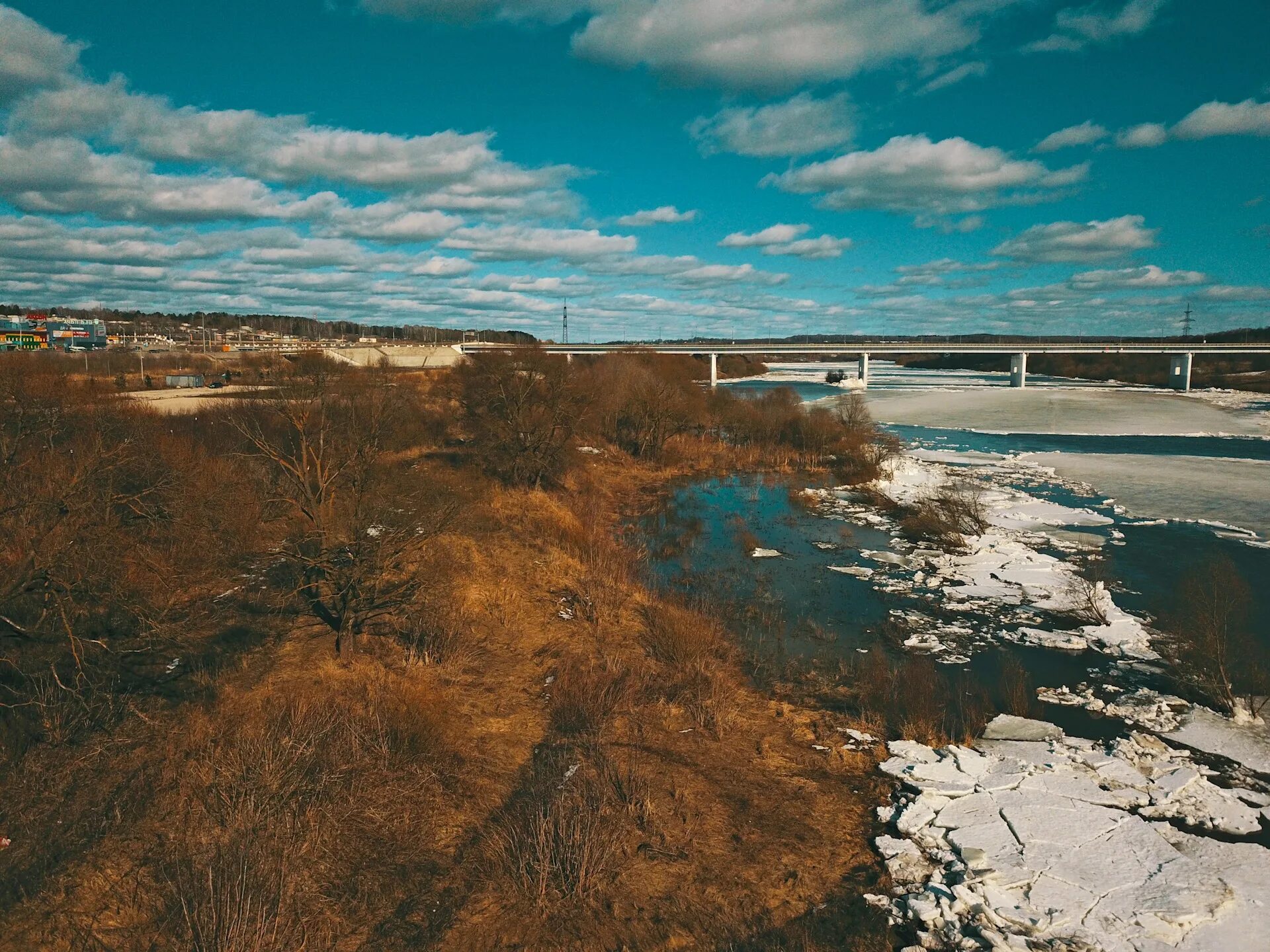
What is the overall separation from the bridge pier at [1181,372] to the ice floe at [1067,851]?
103m

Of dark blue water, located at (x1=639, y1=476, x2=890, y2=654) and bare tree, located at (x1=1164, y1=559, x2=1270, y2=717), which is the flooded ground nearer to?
dark blue water, located at (x1=639, y1=476, x2=890, y2=654)

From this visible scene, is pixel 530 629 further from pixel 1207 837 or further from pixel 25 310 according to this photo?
pixel 25 310

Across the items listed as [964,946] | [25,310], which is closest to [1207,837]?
[964,946]

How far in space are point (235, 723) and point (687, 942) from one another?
7.61 metres

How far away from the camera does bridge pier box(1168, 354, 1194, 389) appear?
310 ft

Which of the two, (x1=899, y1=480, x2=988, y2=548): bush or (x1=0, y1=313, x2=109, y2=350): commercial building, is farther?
(x1=0, y1=313, x2=109, y2=350): commercial building

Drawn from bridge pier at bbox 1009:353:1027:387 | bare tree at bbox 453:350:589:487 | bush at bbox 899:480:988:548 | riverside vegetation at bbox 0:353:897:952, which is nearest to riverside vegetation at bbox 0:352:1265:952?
riverside vegetation at bbox 0:353:897:952

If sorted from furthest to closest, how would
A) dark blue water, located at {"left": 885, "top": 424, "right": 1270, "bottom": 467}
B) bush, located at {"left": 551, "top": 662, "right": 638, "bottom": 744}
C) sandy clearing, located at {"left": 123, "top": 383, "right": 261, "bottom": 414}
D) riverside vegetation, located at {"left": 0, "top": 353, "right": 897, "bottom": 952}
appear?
1. dark blue water, located at {"left": 885, "top": 424, "right": 1270, "bottom": 467}
2. sandy clearing, located at {"left": 123, "top": 383, "right": 261, "bottom": 414}
3. bush, located at {"left": 551, "top": 662, "right": 638, "bottom": 744}
4. riverside vegetation, located at {"left": 0, "top": 353, "right": 897, "bottom": 952}

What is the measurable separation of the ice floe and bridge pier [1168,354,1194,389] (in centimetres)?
10343

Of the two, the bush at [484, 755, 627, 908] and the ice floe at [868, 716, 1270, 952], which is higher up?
the bush at [484, 755, 627, 908]

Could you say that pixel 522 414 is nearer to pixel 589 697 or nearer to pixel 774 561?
pixel 774 561

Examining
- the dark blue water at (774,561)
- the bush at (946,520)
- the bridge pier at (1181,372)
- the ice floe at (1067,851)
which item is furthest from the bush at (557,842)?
the bridge pier at (1181,372)

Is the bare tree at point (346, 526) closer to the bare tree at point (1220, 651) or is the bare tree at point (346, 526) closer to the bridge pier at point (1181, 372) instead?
the bare tree at point (1220, 651)

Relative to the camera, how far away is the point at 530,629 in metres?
17.8
